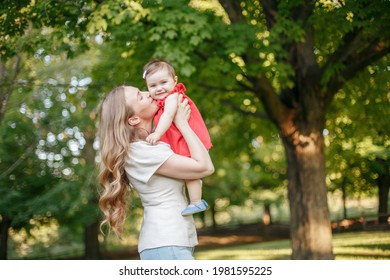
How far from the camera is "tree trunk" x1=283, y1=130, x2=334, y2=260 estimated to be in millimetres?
10305

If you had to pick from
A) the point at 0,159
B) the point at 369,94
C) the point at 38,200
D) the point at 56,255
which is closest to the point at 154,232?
the point at 369,94

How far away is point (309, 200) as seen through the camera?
10.4 meters

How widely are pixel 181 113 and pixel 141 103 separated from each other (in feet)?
0.71

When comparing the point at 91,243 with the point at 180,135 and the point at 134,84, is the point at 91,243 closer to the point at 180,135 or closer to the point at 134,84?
the point at 134,84

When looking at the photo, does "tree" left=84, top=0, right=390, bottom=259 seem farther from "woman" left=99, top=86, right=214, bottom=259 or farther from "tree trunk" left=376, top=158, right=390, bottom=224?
"woman" left=99, top=86, right=214, bottom=259

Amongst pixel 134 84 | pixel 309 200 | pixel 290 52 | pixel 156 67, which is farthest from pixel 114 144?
pixel 290 52

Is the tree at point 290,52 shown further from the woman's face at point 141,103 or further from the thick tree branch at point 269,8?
the woman's face at point 141,103

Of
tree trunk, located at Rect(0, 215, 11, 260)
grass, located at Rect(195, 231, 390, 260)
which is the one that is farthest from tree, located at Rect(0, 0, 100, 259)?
grass, located at Rect(195, 231, 390, 260)

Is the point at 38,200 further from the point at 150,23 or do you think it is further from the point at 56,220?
the point at 150,23

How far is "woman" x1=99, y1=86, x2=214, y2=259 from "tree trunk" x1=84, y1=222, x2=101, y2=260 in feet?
55.0

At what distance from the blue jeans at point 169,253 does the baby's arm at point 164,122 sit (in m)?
0.53

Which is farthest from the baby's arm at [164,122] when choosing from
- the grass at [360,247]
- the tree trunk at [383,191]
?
the tree trunk at [383,191]

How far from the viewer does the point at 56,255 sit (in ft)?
64.5

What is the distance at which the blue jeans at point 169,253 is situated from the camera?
9.27ft
